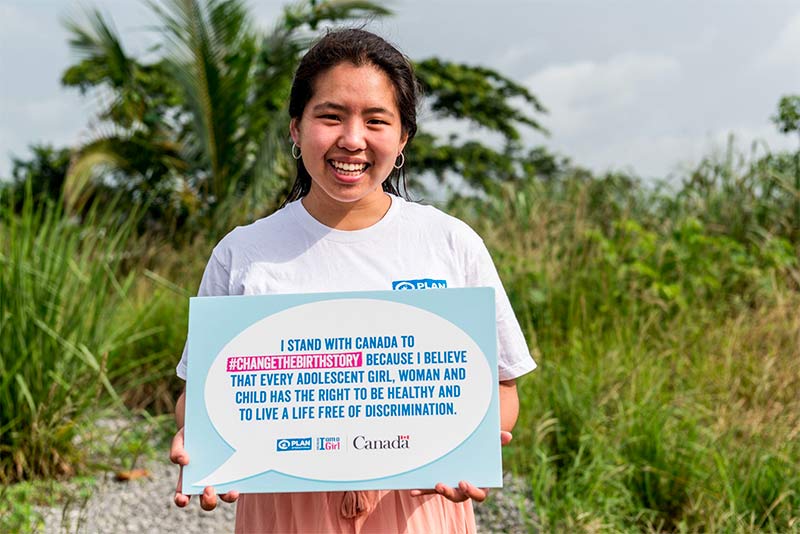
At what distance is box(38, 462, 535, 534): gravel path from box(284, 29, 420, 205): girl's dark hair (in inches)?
82.4

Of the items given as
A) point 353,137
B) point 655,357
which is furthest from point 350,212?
point 655,357

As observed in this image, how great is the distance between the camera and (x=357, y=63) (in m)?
1.81

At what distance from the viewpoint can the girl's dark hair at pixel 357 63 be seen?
1815 millimetres

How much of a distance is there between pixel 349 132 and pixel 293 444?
0.66 meters

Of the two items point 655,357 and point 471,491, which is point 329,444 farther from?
point 655,357

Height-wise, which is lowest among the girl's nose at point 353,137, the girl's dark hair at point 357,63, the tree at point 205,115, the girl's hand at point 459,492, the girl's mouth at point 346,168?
the girl's hand at point 459,492

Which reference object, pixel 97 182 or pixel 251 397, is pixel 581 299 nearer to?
pixel 251 397

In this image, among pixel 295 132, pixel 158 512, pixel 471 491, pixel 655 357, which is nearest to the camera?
pixel 471 491

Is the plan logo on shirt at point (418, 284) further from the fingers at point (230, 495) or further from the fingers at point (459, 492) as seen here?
the fingers at point (230, 495)

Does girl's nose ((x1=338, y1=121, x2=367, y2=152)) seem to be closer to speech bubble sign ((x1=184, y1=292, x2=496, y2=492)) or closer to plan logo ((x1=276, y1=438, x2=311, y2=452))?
speech bubble sign ((x1=184, y1=292, x2=496, y2=492))

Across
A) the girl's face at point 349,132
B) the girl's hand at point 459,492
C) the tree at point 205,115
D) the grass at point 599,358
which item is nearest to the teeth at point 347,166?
the girl's face at point 349,132

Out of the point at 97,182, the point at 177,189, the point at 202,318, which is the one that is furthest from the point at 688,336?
the point at 97,182

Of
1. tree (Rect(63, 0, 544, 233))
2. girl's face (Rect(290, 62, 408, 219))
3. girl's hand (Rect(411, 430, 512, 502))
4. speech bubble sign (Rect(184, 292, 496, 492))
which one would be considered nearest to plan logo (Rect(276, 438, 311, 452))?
speech bubble sign (Rect(184, 292, 496, 492))

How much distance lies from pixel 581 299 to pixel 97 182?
8104 mm
